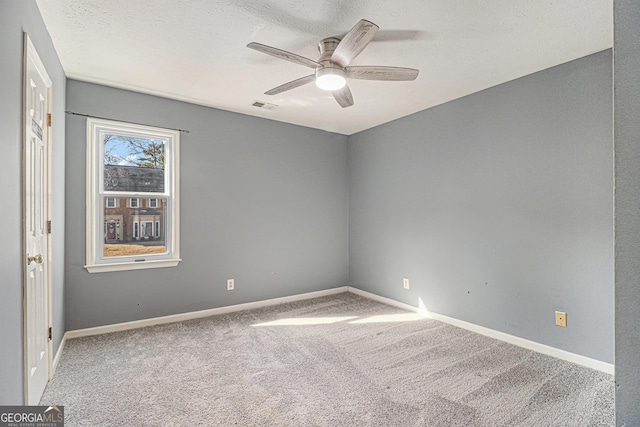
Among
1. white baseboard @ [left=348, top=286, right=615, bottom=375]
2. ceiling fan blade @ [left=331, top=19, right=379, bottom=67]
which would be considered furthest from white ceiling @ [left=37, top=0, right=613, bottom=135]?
white baseboard @ [left=348, top=286, right=615, bottom=375]

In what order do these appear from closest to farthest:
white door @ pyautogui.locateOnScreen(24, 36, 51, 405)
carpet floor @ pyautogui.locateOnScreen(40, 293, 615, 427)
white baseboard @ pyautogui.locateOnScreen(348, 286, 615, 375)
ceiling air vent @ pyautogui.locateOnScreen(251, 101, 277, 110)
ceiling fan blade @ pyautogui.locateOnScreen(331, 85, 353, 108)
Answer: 1. white door @ pyautogui.locateOnScreen(24, 36, 51, 405)
2. carpet floor @ pyautogui.locateOnScreen(40, 293, 615, 427)
3. white baseboard @ pyautogui.locateOnScreen(348, 286, 615, 375)
4. ceiling fan blade @ pyautogui.locateOnScreen(331, 85, 353, 108)
5. ceiling air vent @ pyautogui.locateOnScreen(251, 101, 277, 110)

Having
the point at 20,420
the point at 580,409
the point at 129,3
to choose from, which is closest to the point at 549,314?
the point at 580,409

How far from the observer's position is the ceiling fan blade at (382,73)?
2256mm

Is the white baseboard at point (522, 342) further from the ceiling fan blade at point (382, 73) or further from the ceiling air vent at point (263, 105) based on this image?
the ceiling air vent at point (263, 105)

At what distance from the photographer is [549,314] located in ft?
8.96

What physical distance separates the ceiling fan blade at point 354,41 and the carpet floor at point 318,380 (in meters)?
2.22

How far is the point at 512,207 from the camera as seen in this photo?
118 inches

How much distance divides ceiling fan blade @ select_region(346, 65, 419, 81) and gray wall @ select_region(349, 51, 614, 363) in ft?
4.39

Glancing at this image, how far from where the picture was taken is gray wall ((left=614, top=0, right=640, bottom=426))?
851mm

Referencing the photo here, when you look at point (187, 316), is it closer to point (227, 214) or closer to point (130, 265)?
point (130, 265)

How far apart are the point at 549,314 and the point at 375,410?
5.97ft

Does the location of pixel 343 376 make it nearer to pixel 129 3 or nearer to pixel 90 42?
pixel 129 3

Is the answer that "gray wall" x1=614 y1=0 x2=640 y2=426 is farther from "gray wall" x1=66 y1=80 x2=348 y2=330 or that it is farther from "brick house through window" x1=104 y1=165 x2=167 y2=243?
"brick house through window" x1=104 y1=165 x2=167 y2=243

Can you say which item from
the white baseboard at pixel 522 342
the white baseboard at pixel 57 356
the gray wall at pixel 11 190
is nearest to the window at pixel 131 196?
the white baseboard at pixel 57 356
